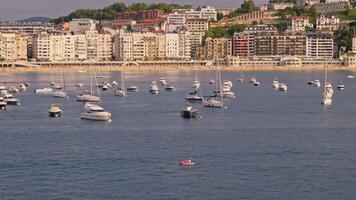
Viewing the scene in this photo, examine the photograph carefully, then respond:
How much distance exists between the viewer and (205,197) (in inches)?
723

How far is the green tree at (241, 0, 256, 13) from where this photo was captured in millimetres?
125275

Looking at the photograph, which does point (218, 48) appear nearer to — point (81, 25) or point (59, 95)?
point (81, 25)

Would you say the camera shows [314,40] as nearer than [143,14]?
Yes

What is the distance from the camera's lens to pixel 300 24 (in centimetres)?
10938

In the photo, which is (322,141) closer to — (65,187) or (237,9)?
(65,187)

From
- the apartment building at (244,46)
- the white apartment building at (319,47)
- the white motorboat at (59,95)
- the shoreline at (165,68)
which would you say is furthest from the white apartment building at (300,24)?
the white motorboat at (59,95)

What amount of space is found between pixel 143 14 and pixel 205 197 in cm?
11169

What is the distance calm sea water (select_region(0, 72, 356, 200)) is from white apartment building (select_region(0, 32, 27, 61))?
201ft

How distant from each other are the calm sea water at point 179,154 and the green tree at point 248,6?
87.5 meters

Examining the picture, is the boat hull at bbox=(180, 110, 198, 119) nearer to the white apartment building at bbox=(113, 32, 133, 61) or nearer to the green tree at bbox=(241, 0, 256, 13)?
the white apartment building at bbox=(113, 32, 133, 61)

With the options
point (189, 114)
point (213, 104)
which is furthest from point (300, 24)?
point (189, 114)

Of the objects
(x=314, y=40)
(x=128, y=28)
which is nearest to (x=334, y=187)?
(x=314, y=40)

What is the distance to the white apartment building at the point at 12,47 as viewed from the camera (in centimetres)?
9888

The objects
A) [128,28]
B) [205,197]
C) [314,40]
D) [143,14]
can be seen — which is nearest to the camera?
[205,197]
